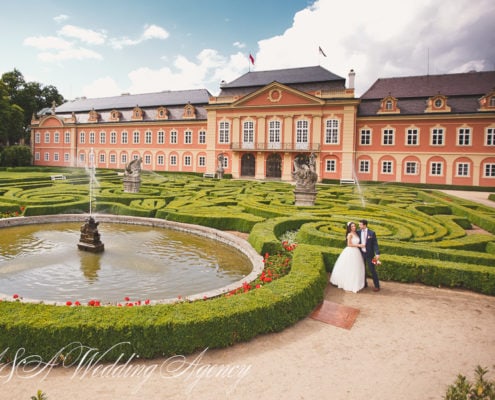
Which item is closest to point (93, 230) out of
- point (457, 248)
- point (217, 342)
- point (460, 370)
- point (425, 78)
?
point (217, 342)

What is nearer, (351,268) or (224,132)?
(351,268)

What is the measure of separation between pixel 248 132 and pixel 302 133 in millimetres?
5225

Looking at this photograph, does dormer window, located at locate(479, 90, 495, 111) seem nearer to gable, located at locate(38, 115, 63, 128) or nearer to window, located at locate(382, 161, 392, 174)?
window, located at locate(382, 161, 392, 174)

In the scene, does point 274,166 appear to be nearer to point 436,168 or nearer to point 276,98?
point 276,98

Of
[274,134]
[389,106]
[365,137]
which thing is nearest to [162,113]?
[274,134]

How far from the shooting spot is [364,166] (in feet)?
105

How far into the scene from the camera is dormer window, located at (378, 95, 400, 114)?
3089 cm

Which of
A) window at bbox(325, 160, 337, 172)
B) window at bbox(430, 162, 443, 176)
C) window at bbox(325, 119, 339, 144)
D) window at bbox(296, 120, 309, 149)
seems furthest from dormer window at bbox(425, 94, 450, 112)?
window at bbox(296, 120, 309, 149)

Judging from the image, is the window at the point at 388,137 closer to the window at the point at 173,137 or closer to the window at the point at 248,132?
the window at the point at 248,132

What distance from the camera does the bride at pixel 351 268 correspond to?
21.1ft

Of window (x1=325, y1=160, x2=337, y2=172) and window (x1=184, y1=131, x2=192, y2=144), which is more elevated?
window (x1=184, y1=131, x2=192, y2=144)

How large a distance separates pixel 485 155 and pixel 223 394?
104 ft

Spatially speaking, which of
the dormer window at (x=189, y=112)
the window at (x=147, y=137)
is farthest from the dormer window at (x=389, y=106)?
the window at (x=147, y=137)

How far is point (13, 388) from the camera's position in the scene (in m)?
3.59
